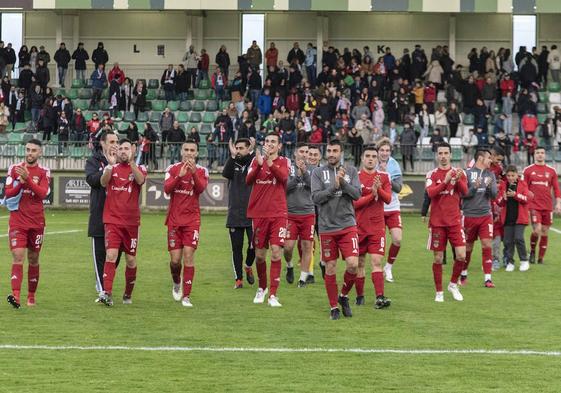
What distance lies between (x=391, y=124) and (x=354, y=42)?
30.3 feet

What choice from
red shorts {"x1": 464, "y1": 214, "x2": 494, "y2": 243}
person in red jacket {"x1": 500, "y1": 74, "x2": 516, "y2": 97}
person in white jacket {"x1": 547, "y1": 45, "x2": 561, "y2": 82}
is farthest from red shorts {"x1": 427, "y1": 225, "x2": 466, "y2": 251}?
person in white jacket {"x1": 547, "y1": 45, "x2": 561, "y2": 82}

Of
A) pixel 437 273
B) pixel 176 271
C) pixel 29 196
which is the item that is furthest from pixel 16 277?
pixel 437 273

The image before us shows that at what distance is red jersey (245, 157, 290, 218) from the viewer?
14924 millimetres

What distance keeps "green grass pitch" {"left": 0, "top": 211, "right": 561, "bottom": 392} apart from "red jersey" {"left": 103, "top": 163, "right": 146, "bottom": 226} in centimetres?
116

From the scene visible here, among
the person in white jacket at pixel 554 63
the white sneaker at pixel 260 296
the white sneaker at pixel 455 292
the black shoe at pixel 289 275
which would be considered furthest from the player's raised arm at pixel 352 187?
the person in white jacket at pixel 554 63

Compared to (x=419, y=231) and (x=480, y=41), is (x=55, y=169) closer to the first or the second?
(x=419, y=231)

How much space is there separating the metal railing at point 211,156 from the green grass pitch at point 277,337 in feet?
55.3

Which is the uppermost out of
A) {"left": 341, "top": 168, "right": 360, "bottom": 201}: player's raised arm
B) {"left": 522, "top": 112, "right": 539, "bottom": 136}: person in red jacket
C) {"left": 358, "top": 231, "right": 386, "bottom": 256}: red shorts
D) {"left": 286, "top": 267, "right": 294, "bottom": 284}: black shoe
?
{"left": 522, "top": 112, "right": 539, "bottom": 136}: person in red jacket

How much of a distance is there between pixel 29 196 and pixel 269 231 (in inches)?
121

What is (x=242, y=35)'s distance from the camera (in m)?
46.3

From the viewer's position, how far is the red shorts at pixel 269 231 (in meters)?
14.9

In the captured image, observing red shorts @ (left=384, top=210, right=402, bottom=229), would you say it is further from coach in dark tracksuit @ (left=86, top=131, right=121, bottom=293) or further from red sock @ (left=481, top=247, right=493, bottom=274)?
coach in dark tracksuit @ (left=86, top=131, right=121, bottom=293)

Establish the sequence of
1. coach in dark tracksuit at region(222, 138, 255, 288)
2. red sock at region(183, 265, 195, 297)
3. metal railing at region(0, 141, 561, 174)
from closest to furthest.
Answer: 1. red sock at region(183, 265, 195, 297)
2. coach in dark tracksuit at region(222, 138, 255, 288)
3. metal railing at region(0, 141, 561, 174)

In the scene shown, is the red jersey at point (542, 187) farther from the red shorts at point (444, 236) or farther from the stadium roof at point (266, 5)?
the stadium roof at point (266, 5)
